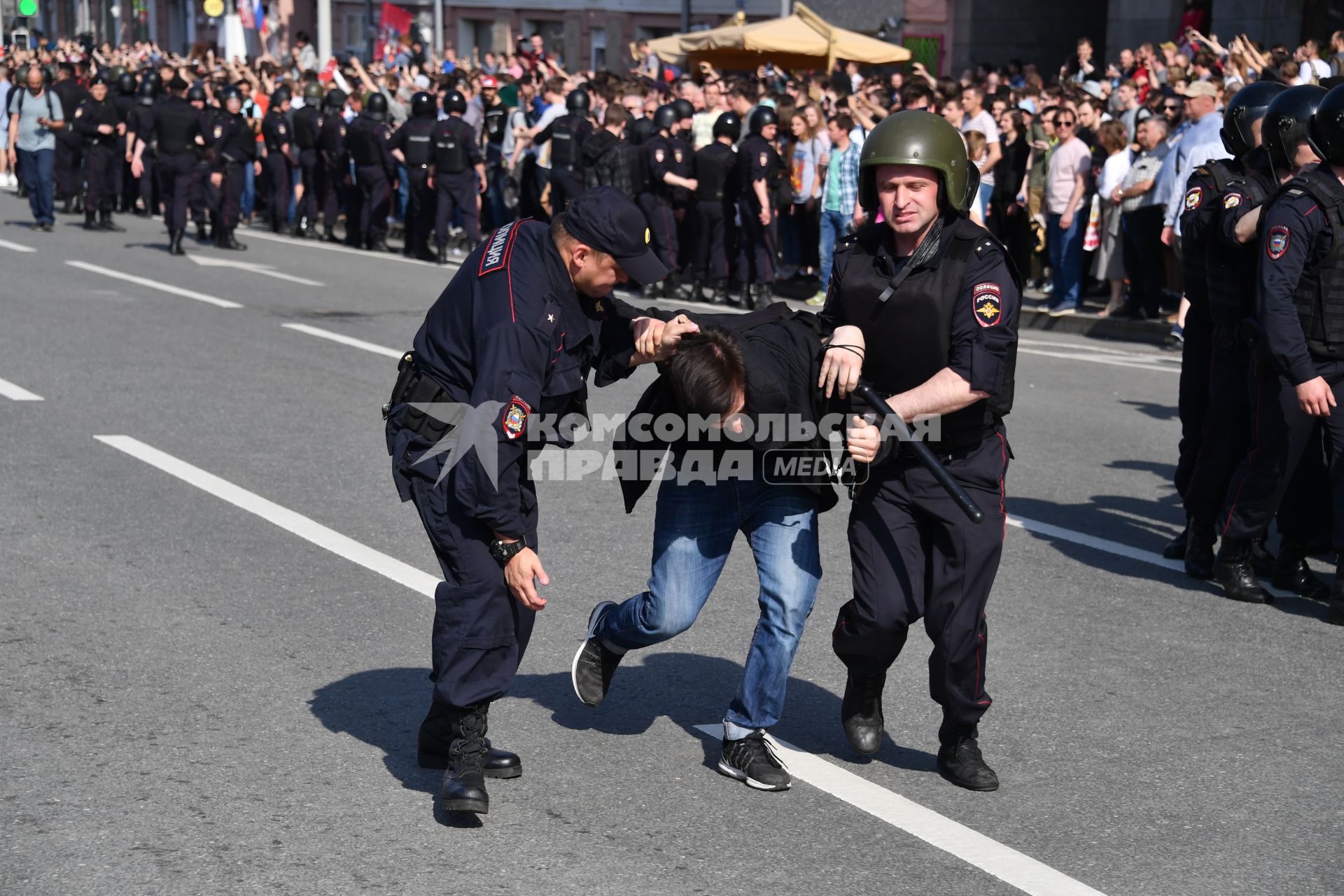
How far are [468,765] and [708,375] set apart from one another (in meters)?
1.19

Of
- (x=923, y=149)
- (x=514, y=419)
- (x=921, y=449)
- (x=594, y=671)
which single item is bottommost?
(x=594, y=671)

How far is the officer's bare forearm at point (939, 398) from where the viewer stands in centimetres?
445

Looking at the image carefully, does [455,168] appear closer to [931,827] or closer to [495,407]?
[495,407]

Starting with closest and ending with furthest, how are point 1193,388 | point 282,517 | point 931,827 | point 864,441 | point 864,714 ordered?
point 864,441
point 931,827
point 864,714
point 1193,388
point 282,517

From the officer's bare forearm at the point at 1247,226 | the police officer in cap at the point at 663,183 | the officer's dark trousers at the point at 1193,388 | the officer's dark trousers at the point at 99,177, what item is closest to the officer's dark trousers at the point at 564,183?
the police officer in cap at the point at 663,183

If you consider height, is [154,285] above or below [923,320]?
below

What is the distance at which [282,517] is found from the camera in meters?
7.53

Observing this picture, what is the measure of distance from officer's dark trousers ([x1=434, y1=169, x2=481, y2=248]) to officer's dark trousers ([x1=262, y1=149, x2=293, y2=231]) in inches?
169

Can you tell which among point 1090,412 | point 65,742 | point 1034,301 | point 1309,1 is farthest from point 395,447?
point 1309,1

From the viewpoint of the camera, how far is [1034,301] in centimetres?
1639

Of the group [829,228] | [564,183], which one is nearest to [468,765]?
[829,228]

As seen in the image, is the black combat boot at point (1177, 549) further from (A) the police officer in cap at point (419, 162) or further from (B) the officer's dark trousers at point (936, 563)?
(A) the police officer in cap at point (419, 162)

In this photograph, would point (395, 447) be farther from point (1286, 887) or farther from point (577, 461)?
point (577, 461)

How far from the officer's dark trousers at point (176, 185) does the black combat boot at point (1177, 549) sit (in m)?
14.1
